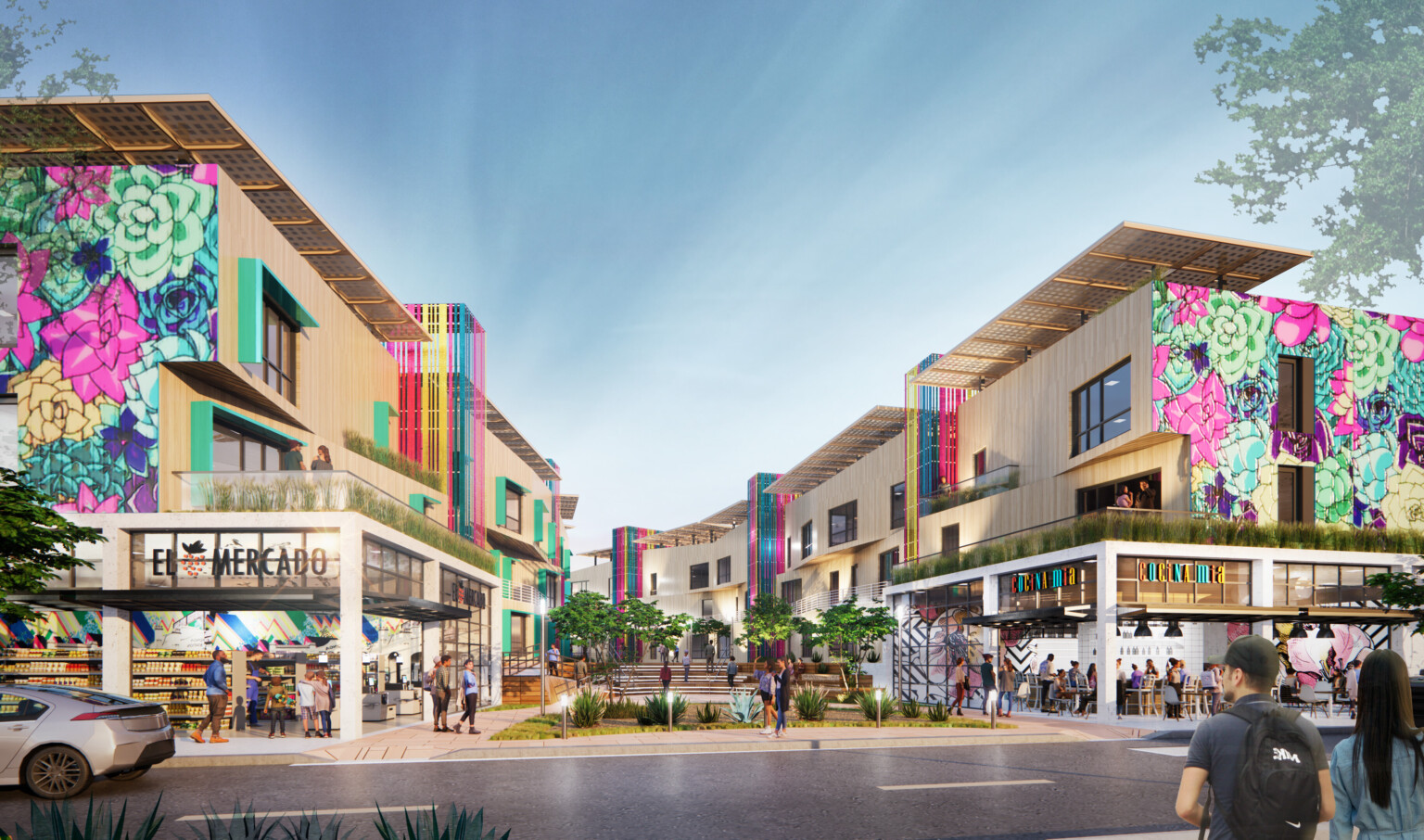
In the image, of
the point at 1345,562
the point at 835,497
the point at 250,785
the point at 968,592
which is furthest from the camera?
the point at 835,497

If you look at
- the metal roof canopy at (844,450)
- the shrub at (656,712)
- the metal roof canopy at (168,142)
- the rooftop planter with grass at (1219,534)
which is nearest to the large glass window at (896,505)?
the metal roof canopy at (844,450)

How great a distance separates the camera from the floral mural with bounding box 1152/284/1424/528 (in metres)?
27.8

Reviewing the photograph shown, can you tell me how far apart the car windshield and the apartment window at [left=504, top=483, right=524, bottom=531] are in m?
36.6

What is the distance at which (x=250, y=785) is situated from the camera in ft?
45.5

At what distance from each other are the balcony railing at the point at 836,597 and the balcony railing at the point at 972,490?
476 cm

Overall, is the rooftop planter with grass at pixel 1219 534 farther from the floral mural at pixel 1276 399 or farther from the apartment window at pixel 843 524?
the apartment window at pixel 843 524

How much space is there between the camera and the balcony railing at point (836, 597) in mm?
47000

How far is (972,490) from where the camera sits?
1485 inches

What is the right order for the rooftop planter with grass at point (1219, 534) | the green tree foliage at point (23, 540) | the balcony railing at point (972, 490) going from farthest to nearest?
1. the balcony railing at point (972, 490)
2. the rooftop planter with grass at point (1219, 534)
3. the green tree foliage at point (23, 540)

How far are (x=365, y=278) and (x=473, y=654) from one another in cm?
1234

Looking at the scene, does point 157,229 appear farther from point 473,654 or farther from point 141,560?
point 473,654

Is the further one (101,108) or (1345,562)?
(1345,562)

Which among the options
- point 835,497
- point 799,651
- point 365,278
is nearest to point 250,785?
point 365,278

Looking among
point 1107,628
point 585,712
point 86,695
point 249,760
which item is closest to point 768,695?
point 585,712
